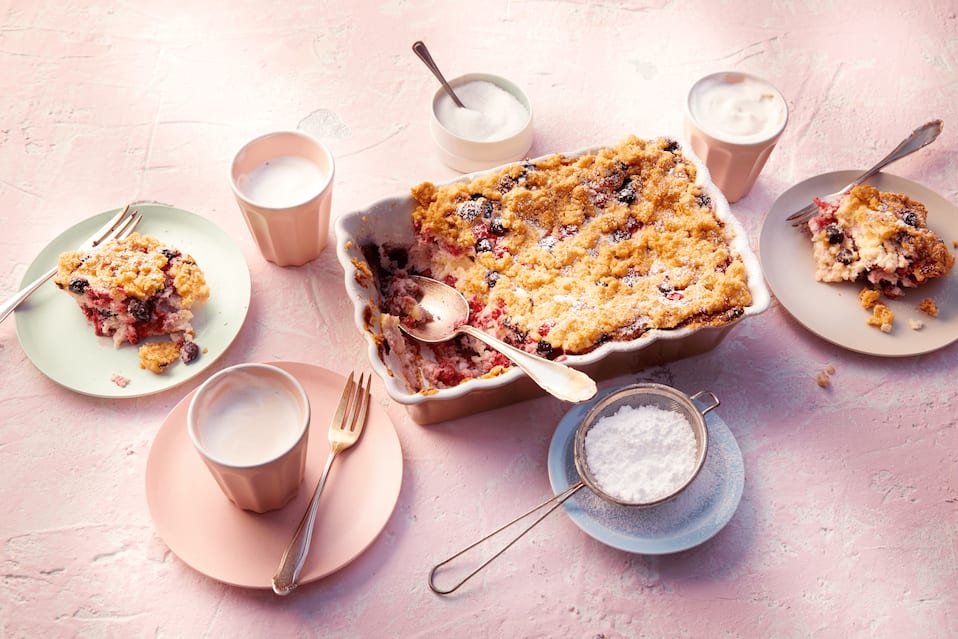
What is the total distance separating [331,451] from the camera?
1897mm

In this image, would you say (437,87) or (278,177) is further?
(437,87)

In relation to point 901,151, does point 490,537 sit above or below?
below

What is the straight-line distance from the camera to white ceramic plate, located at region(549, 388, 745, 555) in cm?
182

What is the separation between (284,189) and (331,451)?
2.24 ft

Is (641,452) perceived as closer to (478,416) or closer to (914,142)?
(478,416)

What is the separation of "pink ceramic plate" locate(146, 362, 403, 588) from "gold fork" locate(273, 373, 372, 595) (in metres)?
0.02

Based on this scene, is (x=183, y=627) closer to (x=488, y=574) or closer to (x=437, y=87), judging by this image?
(x=488, y=574)

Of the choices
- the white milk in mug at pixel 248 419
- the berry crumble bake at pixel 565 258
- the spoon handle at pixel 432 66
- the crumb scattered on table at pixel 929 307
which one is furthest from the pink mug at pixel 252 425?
the crumb scattered on table at pixel 929 307

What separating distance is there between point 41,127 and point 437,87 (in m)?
1.17

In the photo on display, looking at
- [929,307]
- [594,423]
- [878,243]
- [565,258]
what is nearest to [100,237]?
[565,258]

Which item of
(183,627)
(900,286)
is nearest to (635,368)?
(900,286)

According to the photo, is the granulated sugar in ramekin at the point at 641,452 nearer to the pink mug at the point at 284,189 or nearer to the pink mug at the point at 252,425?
the pink mug at the point at 252,425

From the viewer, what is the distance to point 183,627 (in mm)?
1784

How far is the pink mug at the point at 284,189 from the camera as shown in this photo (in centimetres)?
207
